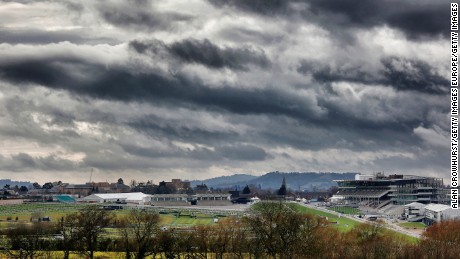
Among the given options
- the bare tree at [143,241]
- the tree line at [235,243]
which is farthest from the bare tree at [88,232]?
the bare tree at [143,241]

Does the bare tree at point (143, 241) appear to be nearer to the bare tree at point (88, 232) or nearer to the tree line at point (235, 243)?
the tree line at point (235, 243)

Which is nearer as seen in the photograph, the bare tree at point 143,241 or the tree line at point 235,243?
the tree line at point 235,243

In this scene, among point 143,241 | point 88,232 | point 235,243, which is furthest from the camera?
point 143,241

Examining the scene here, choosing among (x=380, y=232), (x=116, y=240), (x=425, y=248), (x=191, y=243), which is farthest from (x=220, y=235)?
(x=380, y=232)

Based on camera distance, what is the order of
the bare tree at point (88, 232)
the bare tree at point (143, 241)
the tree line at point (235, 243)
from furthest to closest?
the bare tree at point (88, 232) < the bare tree at point (143, 241) < the tree line at point (235, 243)

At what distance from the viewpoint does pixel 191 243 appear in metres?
113

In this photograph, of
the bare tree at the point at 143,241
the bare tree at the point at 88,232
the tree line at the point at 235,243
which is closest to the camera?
the tree line at the point at 235,243

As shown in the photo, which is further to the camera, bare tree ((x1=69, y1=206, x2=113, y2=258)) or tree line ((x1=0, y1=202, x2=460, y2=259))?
bare tree ((x1=69, y1=206, x2=113, y2=258))

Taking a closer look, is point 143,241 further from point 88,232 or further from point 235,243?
point 235,243

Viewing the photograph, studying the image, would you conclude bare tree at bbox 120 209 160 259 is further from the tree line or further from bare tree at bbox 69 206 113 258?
bare tree at bbox 69 206 113 258

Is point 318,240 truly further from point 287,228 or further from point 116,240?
point 116,240

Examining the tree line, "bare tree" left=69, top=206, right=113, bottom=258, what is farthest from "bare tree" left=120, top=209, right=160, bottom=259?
"bare tree" left=69, top=206, right=113, bottom=258

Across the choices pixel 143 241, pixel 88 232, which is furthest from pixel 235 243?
pixel 88 232

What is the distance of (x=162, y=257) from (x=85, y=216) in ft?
72.9
